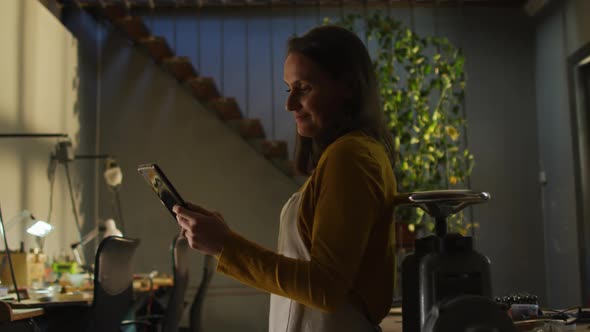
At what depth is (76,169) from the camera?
22.0 feet

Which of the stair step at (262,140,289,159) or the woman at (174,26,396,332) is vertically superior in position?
the stair step at (262,140,289,159)

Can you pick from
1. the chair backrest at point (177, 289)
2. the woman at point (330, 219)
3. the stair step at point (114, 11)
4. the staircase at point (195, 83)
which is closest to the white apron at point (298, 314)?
the woman at point (330, 219)

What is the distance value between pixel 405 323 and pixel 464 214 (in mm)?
6181

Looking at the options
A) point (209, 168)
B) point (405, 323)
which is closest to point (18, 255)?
point (209, 168)

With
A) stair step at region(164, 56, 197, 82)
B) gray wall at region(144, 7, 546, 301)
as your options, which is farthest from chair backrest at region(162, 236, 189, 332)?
gray wall at region(144, 7, 546, 301)

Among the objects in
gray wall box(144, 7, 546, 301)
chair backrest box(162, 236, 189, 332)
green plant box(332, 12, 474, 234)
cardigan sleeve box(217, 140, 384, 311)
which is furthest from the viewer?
gray wall box(144, 7, 546, 301)

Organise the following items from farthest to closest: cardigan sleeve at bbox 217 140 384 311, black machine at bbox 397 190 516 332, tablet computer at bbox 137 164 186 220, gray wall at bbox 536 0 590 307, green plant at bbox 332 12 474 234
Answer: gray wall at bbox 536 0 590 307 < green plant at bbox 332 12 474 234 < tablet computer at bbox 137 164 186 220 < cardigan sleeve at bbox 217 140 384 311 < black machine at bbox 397 190 516 332

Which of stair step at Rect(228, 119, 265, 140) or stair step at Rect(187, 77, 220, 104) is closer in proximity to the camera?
stair step at Rect(187, 77, 220, 104)

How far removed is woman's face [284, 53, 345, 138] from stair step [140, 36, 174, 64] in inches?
227

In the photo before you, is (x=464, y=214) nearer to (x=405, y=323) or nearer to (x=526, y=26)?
(x=526, y=26)

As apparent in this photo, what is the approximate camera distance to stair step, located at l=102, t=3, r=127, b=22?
22.6 feet

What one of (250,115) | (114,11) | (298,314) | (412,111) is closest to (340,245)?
(298,314)

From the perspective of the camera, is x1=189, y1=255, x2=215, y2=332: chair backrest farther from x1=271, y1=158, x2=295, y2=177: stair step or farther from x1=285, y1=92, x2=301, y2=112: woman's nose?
x1=285, y1=92, x2=301, y2=112: woman's nose

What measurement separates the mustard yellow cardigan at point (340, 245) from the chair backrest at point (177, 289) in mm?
3370
